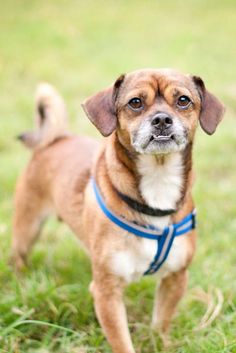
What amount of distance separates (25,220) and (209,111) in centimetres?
181

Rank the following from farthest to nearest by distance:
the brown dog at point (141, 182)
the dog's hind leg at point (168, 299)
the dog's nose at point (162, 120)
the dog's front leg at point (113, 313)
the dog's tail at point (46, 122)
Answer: the dog's tail at point (46, 122), the dog's hind leg at point (168, 299), the dog's front leg at point (113, 313), the brown dog at point (141, 182), the dog's nose at point (162, 120)

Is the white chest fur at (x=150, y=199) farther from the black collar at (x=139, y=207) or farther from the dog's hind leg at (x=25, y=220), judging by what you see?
the dog's hind leg at (x=25, y=220)

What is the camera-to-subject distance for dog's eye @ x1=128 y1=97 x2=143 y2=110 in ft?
10.1

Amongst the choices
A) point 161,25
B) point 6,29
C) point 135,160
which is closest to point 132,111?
point 135,160

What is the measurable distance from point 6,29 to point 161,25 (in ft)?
13.1

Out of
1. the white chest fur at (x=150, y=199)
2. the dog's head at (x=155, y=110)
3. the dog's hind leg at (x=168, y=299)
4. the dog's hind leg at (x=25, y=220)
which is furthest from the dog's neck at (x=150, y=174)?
the dog's hind leg at (x=25, y=220)

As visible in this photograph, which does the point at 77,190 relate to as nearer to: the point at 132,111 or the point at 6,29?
the point at 132,111

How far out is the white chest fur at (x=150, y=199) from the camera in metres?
3.18

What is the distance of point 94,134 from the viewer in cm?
760

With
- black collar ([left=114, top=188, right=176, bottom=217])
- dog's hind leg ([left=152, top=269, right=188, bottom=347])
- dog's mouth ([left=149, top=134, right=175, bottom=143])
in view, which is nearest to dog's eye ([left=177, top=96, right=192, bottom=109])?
dog's mouth ([left=149, top=134, right=175, bottom=143])

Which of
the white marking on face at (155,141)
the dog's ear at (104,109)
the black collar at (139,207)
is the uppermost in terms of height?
the dog's ear at (104,109)

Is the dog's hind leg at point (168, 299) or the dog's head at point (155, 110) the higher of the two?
the dog's head at point (155, 110)

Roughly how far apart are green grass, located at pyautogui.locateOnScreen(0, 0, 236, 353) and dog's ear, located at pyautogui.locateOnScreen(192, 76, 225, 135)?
122cm

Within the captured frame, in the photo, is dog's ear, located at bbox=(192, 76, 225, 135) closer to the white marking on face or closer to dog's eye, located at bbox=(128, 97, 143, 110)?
the white marking on face
